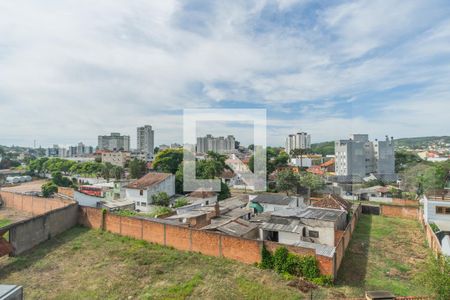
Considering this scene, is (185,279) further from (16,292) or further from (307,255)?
(16,292)

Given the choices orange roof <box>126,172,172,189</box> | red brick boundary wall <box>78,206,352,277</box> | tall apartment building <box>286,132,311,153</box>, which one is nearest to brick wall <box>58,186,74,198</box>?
orange roof <box>126,172,172,189</box>

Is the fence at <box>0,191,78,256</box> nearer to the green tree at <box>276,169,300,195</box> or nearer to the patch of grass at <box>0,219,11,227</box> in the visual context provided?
the patch of grass at <box>0,219,11,227</box>

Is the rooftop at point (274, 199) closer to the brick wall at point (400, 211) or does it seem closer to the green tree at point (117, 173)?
the brick wall at point (400, 211)

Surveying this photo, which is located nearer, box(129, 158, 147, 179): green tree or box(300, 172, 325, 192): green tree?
box(300, 172, 325, 192): green tree

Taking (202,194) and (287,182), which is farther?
(287,182)

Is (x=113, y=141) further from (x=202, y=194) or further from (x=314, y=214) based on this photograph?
(x=314, y=214)

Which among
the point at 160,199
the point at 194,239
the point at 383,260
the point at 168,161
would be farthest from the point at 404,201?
the point at 168,161

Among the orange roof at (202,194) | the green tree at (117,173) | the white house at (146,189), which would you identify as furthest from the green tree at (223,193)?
the green tree at (117,173)
